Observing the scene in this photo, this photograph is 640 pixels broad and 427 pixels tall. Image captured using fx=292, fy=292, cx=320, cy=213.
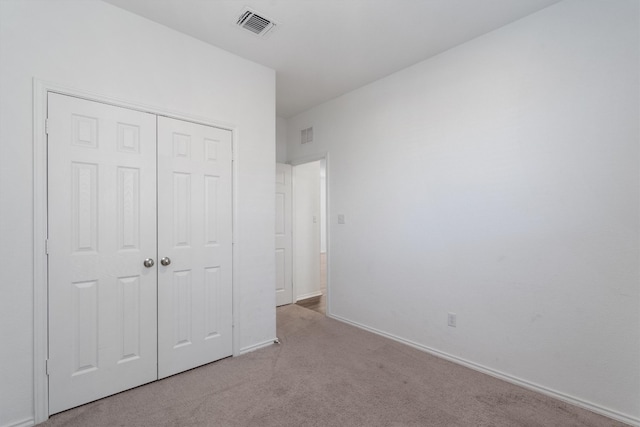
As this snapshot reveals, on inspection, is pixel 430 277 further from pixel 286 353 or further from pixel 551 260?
pixel 286 353

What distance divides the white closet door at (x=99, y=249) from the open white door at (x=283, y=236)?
2.12 meters

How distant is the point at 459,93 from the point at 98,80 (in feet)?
9.43

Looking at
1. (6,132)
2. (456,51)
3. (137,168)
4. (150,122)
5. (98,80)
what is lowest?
(137,168)

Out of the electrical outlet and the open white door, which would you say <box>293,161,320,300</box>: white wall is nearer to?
the open white door

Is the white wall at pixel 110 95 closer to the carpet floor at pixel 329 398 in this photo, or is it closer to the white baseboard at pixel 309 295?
the carpet floor at pixel 329 398

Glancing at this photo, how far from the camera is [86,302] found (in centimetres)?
201

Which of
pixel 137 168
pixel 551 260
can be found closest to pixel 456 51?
pixel 551 260

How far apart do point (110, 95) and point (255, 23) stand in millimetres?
1208

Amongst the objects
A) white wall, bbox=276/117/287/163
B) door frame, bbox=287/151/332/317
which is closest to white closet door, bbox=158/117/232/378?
door frame, bbox=287/151/332/317

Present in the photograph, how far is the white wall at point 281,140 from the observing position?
450cm

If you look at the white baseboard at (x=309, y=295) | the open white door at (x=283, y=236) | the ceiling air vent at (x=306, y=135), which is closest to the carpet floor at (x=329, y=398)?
the open white door at (x=283, y=236)

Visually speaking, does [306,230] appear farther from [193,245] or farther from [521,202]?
[521,202]

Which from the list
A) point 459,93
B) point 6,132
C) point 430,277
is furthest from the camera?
point 430,277

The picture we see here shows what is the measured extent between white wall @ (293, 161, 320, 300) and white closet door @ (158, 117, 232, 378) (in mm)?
1875
